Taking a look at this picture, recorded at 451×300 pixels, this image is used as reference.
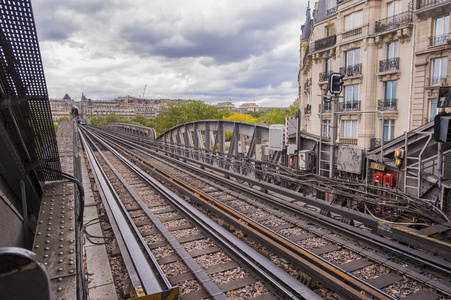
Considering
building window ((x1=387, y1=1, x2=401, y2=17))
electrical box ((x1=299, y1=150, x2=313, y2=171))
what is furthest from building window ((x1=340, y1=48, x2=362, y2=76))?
electrical box ((x1=299, y1=150, x2=313, y2=171))

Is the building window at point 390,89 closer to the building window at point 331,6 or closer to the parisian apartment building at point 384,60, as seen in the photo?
the parisian apartment building at point 384,60

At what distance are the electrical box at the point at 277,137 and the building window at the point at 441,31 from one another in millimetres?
11059

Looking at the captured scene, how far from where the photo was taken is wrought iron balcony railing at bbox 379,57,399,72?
786 inches

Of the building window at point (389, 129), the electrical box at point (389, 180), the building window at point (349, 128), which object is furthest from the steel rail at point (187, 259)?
the building window at point (389, 129)

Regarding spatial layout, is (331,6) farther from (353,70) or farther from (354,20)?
(353,70)

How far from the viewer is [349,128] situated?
2302 cm

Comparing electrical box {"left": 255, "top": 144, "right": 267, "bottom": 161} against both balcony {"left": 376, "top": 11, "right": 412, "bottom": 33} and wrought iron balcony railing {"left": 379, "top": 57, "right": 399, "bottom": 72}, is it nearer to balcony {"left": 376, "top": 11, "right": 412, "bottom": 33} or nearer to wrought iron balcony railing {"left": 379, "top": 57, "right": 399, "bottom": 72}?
wrought iron balcony railing {"left": 379, "top": 57, "right": 399, "bottom": 72}

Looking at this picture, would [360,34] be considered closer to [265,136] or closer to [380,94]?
[380,94]

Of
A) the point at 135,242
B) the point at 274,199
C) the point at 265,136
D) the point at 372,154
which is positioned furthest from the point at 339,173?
the point at 135,242

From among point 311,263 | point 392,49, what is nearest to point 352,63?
point 392,49

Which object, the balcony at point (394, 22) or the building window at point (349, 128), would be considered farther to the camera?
the building window at point (349, 128)

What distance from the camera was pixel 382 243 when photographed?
739cm

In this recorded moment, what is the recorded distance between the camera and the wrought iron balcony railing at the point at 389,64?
20.0 m

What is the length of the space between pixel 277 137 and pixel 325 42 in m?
14.5
